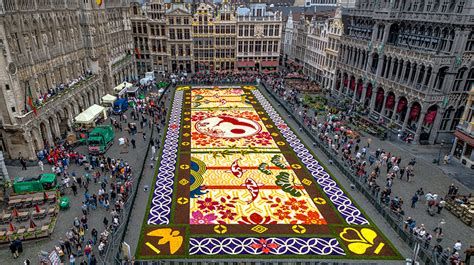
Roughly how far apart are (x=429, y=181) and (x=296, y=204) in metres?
16.8

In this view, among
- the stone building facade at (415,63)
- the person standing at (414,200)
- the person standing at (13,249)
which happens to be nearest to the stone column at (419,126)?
the stone building facade at (415,63)

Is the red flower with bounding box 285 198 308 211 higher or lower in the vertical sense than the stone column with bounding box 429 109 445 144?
lower

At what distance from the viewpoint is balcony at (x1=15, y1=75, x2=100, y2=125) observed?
36531 mm

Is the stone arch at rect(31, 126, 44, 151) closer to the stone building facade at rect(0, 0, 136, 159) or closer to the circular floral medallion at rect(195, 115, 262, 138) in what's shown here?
the stone building facade at rect(0, 0, 136, 159)

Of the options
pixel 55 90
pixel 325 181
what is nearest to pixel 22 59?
pixel 55 90

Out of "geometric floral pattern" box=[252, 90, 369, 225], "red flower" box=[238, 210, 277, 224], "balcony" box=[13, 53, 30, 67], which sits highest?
"balcony" box=[13, 53, 30, 67]

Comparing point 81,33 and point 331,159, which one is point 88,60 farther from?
point 331,159

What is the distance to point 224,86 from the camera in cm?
7275

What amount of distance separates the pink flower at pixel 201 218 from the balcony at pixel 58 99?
23.7 m

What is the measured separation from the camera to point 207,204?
1192 inches

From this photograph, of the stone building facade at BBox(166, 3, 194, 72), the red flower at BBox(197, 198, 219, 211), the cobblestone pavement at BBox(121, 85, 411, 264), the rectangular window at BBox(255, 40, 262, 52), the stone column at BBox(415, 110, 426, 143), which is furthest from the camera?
the rectangular window at BBox(255, 40, 262, 52)

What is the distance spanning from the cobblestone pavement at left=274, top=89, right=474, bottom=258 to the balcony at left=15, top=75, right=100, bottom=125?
35.6 metres

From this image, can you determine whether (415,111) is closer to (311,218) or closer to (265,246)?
(311,218)

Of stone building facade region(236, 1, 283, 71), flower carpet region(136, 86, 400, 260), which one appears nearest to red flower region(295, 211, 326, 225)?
flower carpet region(136, 86, 400, 260)
